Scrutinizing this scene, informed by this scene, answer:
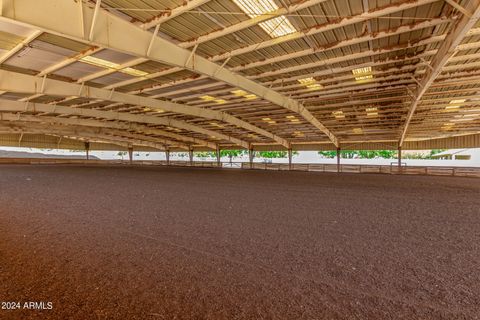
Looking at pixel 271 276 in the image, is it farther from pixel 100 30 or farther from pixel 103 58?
pixel 103 58

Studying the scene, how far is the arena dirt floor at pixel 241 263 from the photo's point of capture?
2.97 meters

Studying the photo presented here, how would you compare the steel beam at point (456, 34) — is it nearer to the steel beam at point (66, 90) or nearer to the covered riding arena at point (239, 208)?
the covered riding arena at point (239, 208)

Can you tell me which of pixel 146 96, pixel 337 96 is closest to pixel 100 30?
pixel 146 96

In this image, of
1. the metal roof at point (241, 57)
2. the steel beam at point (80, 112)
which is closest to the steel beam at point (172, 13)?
the metal roof at point (241, 57)

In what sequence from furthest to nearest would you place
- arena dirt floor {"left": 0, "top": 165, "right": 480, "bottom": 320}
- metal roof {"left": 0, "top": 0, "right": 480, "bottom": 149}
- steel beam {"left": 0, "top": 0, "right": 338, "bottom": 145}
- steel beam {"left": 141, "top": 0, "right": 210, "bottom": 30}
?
metal roof {"left": 0, "top": 0, "right": 480, "bottom": 149}, steel beam {"left": 141, "top": 0, "right": 210, "bottom": 30}, steel beam {"left": 0, "top": 0, "right": 338, "bottom": 145}, arena dirt floor {"left": 0, "top": 165, "right": 480, "bottom": 320}

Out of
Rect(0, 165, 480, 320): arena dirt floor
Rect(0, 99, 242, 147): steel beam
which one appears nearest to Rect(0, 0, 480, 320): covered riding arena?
Rect(0, 165, 480, 320): arena dirt floor

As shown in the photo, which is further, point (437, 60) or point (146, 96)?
point (146, 96)

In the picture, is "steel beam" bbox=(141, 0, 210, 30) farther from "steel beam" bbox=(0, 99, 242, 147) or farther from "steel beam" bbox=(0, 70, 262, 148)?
"steel beam" bbox=(0, 99, 242, 147)

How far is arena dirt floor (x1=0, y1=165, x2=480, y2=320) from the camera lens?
9.75ft

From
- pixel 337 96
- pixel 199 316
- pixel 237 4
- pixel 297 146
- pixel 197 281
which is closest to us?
pixel 199 316

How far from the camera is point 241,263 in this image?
13.7 ft

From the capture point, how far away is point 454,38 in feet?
24.8

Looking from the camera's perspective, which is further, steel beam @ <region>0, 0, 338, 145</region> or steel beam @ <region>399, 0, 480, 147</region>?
steel beam @ <region>0, 0, 338, 145</region>

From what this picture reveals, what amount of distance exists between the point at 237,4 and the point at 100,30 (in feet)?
14.4
